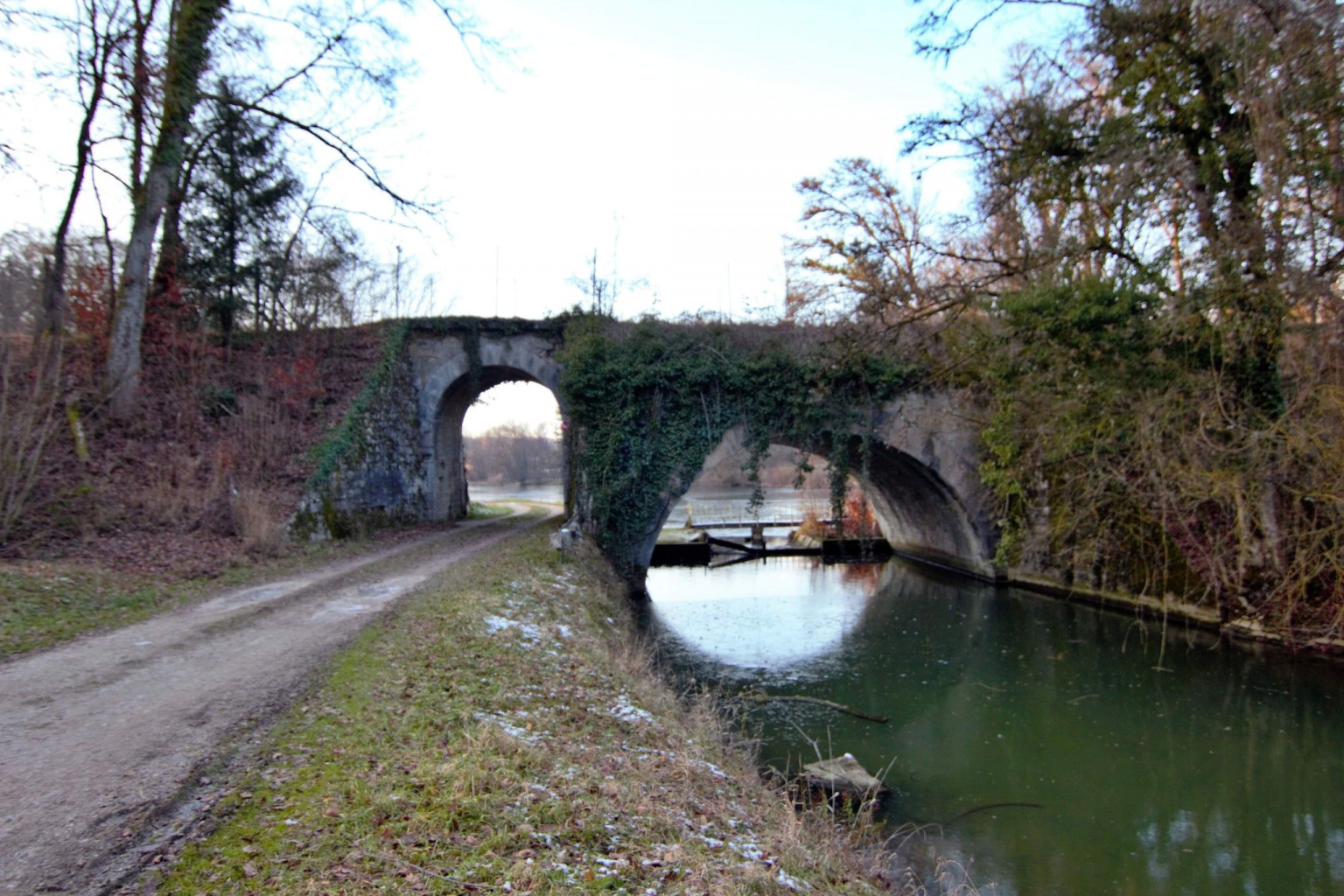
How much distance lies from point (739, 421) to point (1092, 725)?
8.72 m

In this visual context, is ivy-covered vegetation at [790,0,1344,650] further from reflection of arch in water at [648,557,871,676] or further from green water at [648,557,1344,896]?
reflection of arch in water at [648,557,871,676]

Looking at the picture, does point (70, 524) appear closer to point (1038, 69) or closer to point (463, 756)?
point (463, 756)

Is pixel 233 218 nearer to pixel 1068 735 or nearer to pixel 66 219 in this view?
pixel 66 219

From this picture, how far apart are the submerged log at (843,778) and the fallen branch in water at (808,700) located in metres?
2.24

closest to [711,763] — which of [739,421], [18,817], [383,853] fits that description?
[383,853]

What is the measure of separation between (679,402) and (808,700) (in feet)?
24.6

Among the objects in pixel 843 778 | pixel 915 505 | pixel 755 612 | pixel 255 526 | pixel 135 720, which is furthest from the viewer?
pixel 915 505

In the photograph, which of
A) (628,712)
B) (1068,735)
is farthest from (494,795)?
(1068,735)

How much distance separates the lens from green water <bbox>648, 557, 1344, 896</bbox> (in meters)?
6.35

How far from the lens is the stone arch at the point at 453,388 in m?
A: 18.6

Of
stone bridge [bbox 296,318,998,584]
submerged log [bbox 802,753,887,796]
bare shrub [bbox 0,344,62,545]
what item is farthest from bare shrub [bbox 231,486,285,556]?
submerged log [bbox 802,753,887,796]

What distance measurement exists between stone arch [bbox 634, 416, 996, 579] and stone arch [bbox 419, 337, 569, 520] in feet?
10.7

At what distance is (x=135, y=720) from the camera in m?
4.70

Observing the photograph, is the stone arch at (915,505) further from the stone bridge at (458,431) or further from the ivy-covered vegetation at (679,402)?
the ivy-covered vegetation at (679,402)
